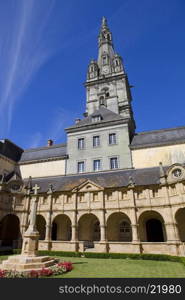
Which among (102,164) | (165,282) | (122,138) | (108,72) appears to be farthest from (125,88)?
(165,282)

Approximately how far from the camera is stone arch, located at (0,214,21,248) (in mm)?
24009

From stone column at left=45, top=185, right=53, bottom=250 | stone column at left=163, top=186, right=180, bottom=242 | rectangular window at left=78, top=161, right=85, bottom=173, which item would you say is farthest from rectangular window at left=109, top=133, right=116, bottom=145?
stone column at left=163, top=186, right=180, bottom=242

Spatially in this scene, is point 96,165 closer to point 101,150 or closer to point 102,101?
point 101,150

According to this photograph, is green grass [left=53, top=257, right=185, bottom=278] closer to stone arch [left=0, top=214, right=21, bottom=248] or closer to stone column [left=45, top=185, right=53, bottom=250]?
stone column [left=45, top=185, right=53, bottom=250]


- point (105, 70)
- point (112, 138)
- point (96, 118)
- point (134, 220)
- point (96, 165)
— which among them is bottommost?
point (134, 220)

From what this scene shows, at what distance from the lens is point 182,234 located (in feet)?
63.9

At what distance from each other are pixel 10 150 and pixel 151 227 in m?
24.9

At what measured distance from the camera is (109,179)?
23781 mm

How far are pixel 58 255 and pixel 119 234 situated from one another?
6.99m

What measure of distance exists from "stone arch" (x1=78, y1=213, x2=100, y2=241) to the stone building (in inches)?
4.1

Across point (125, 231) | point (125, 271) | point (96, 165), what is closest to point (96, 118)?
point (96, 165)

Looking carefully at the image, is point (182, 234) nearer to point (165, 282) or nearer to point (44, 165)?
point (165, 282)

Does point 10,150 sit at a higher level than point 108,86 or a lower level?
lower

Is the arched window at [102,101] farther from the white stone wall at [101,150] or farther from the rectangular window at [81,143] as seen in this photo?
the rectangular window at [81,143]
